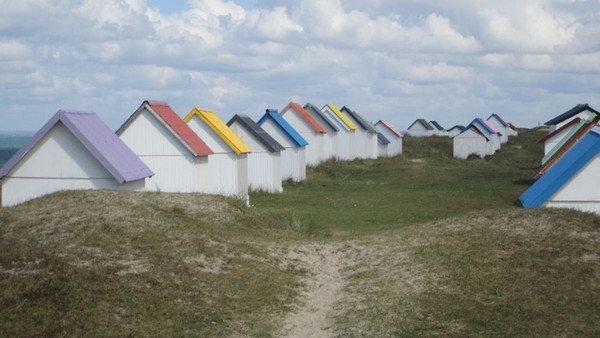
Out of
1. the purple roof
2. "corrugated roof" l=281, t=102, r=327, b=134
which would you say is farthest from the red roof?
"corrugated roof" l=281, t=102, r=327, b=134

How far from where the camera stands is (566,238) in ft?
49.5

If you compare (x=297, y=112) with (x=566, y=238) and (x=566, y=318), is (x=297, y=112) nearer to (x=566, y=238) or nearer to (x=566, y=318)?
(x=566, y=238)

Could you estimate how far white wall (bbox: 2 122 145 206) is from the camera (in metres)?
20.4

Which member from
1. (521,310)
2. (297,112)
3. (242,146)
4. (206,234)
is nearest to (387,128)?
(297,112)

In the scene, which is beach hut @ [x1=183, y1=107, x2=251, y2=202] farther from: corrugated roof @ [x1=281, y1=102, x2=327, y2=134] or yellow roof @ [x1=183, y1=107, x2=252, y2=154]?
corrugated roof @ [x1=281, y1=102, x2=327, y2=134]

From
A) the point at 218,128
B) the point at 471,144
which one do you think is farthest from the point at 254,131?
the point at 471,144

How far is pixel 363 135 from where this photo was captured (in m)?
65.4

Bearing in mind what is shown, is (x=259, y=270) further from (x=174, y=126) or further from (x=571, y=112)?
(x=571, y=112)

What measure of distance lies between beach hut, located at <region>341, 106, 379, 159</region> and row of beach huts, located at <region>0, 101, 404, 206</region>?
23.2 meters

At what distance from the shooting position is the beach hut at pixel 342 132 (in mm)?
59625

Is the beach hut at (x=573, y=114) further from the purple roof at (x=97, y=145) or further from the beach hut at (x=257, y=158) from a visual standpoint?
the purple roof at (x=97, y=145)

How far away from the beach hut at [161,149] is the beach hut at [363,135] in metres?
38.9

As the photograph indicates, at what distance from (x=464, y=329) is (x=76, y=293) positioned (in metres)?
6.12

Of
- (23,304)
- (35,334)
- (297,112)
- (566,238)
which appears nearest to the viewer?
(35,334)
